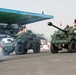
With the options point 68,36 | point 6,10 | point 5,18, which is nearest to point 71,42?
point 68,36

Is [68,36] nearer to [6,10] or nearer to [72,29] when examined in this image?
[72,29]

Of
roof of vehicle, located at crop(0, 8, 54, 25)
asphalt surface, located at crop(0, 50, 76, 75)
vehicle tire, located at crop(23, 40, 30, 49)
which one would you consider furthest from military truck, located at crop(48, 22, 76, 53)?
roof of vehicle, located at crop(0, 8, 54, 25)

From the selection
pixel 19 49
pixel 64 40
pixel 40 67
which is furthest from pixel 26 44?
pixel 40 67

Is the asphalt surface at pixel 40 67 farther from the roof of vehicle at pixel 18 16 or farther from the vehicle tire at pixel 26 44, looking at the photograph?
the roof of vehicle at pixel 18 16

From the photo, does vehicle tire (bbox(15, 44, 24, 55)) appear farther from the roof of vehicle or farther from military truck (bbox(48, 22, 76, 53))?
the roof of vehicle

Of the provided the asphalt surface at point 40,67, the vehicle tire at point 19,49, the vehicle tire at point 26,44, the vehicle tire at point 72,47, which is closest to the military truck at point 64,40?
the vehicle tire at point 72,47

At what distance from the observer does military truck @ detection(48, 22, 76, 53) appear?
1640cm

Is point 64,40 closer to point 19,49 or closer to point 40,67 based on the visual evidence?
point 19,49

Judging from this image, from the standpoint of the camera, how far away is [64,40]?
54.4 ft

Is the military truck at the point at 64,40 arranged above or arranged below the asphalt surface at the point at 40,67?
above

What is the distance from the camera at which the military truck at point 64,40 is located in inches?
646

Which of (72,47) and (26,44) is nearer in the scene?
(72,47)

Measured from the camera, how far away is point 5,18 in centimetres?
3803

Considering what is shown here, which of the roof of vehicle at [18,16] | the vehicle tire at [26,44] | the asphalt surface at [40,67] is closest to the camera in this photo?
the asphalt surface at [40,67]
